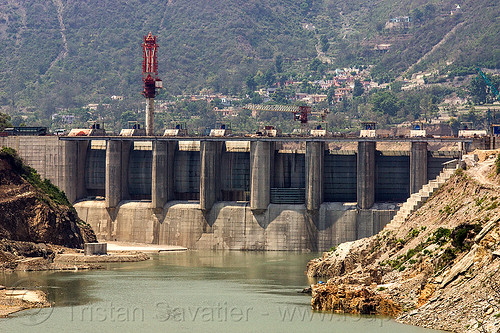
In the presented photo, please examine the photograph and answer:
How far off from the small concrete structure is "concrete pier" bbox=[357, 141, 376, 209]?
32.2m

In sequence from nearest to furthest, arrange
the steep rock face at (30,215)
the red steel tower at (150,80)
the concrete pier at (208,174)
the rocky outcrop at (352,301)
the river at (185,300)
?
the river at (185,300)
the rocky outcrop at (352,301)
the steep rock face at (30,215)
the concrete pier at (208,174)
the red steel tower at (150,80)

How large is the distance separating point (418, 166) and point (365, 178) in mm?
6643

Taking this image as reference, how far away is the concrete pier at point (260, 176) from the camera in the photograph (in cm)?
14862

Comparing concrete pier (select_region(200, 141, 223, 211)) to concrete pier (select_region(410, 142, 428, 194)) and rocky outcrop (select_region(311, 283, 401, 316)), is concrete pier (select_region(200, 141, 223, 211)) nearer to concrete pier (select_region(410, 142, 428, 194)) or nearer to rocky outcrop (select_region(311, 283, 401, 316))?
concrete pier (select_region(410, 142, 428, 194))

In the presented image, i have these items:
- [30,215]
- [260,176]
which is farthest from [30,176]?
[260,176]

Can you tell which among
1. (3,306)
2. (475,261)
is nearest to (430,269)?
(475,261)

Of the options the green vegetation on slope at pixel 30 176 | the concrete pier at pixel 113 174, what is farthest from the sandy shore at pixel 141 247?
the green vegetation on slope at pixel 30 176

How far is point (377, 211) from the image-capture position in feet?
473

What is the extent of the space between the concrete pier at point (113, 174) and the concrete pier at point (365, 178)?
108 feet

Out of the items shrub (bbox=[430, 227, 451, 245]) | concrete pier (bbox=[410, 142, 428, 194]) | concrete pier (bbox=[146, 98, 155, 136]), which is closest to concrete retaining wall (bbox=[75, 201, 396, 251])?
concrete pier (bbox=[410, 142, 428, 194])

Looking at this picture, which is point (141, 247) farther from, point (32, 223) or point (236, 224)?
point (32, 223)

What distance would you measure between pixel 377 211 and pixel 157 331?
5903 cm

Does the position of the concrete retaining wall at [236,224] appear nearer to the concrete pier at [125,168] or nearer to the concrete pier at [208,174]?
the concrete pier at [208,174]

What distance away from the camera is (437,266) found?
9144 centimetres
